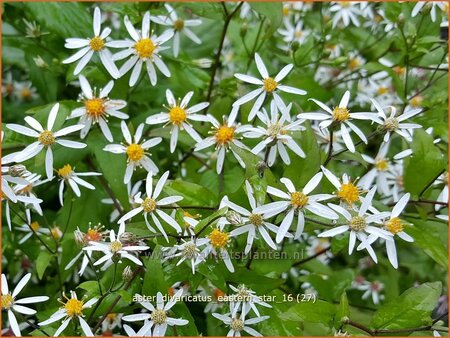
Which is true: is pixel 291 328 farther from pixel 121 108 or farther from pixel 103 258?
pixel 121 108

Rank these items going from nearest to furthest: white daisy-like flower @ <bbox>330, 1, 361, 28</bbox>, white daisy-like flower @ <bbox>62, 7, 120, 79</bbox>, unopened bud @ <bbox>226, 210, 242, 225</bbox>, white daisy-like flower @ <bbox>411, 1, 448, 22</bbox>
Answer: unopened bud @ <bbox>226, 210, 242, 225</bbox>
white daisy-like flower @ <bbox>62, 7, 120, 79</bbox>
white daisy-like flower @ <bbox>411, 1, 448, 22</bbox>
white daisy-like flower @ <bbox>330, 1, 361, 28</bbox>

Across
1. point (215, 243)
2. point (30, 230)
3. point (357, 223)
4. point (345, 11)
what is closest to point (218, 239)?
point (215, 243)

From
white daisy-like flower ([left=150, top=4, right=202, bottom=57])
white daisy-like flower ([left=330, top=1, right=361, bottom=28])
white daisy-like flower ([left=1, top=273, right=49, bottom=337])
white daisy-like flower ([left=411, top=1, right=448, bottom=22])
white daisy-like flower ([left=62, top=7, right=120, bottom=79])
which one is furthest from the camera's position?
white daisy-like flower ([left=330, top=1, right=361, bottom=28])

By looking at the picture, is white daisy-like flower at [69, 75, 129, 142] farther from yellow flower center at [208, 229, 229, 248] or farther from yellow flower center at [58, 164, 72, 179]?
yellow flower center at [208, 229, 229, 248]

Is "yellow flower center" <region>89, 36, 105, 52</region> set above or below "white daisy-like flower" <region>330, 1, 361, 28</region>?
below

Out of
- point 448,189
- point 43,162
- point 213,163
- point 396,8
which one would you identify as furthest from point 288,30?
point 43,162

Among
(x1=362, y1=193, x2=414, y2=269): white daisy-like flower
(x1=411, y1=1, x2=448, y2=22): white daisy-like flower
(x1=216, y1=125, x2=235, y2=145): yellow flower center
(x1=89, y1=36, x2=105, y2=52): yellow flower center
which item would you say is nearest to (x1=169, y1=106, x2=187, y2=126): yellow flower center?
(x1=216, y1=125, x2=235, y2=145): yellow flower center

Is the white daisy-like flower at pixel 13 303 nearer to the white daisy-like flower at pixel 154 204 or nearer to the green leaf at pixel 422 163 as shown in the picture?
the white daisy-like flower at pixel 154 204
